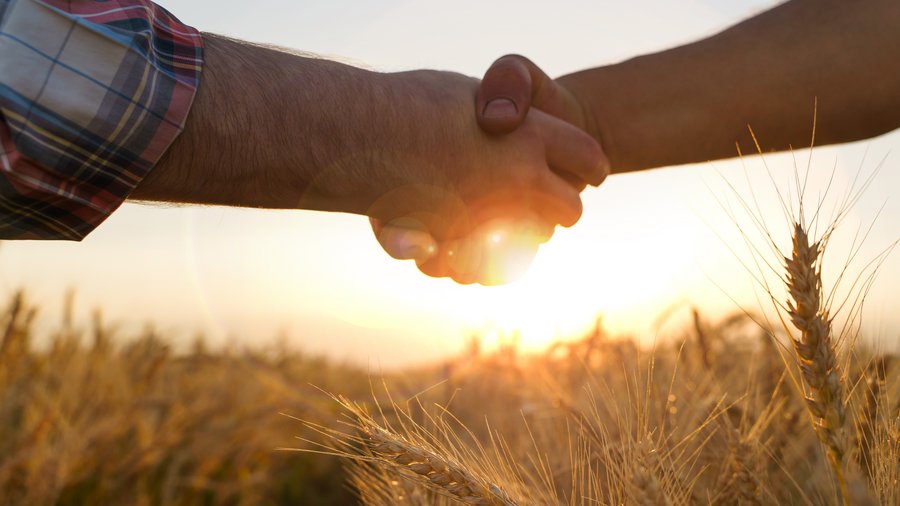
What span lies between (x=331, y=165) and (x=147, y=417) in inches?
67.3

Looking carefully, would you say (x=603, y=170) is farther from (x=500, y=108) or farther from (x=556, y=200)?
(x=500, y=108)

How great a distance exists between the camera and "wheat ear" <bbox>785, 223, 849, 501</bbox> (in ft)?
2.41

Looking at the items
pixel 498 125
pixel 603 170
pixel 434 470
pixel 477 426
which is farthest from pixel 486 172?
pixel 434 470

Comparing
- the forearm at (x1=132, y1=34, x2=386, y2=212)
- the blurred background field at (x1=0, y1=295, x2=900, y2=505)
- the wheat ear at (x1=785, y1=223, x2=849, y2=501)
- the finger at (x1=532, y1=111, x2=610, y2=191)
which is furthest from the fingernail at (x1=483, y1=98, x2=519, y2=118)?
the wheat ear at (x1=785, y1=223, x2=849, y2=501)

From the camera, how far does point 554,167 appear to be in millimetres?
1959

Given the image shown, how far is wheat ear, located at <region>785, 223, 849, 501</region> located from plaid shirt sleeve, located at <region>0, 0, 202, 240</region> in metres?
1.02

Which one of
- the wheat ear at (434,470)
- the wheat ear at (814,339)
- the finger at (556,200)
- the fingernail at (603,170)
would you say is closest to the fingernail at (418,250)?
the finger at (556,200)

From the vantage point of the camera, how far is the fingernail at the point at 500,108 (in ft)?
5.62

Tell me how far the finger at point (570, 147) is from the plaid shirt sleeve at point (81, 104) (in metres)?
0.97

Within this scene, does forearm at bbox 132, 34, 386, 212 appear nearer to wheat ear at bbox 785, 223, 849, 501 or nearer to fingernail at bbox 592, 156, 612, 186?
fingernail at bbox 592, 156, 612, 186

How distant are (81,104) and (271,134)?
355 millimetres

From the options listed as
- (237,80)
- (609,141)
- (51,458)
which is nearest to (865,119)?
(609,141)

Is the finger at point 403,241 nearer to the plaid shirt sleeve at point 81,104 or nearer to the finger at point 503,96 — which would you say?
the finger at point 503,96

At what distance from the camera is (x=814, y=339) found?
0.76 metres
